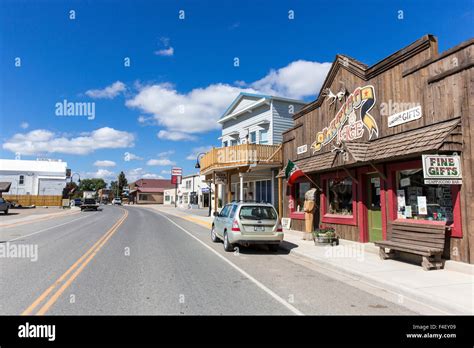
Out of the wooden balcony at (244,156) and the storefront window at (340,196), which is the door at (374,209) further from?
the wooden balcony at (244,156)

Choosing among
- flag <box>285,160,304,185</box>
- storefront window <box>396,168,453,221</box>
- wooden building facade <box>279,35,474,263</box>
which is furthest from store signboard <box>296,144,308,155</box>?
storefront window <box>396,168,453,221</box>

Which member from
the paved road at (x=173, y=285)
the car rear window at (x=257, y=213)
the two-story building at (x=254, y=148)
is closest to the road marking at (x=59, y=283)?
the paved road at (x=173, y=285)

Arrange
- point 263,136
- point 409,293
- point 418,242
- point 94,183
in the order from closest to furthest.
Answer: point 409,293
point 418,242
point 263,136
point 94,183

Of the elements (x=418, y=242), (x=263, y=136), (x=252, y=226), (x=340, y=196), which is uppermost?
(x=263, y=136)

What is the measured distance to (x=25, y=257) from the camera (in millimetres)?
10164

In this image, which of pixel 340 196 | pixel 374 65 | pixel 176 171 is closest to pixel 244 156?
pixel 340 196

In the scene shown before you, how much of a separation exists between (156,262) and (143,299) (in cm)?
355

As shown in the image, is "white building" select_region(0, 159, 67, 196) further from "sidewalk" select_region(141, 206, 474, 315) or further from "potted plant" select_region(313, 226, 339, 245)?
"sidewalk" select_region(141, 206, 474, 315)

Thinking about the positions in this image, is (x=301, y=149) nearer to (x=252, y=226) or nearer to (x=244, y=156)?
(x=244, y=156)

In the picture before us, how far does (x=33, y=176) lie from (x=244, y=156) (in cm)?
5826

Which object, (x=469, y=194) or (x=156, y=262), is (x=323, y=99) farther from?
(x=156, y=262)

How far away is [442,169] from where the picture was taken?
7.98 meters

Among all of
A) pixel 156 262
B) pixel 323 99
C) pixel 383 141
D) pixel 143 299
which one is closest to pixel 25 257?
pixel 156 262

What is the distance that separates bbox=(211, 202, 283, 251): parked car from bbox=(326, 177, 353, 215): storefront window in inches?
123
